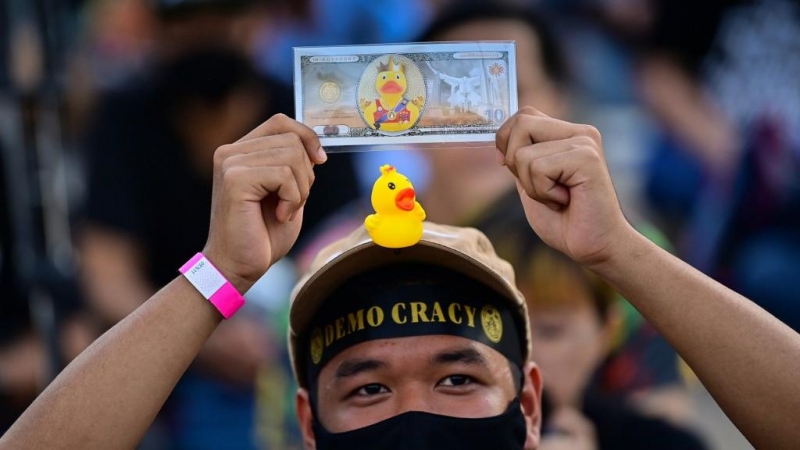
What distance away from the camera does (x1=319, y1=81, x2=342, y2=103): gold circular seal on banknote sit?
2316mm

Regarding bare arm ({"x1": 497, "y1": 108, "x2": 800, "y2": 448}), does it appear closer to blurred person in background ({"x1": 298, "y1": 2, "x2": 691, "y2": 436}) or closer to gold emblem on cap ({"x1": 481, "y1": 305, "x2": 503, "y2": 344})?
gold emblem on cap ({"x1": 481, "y1": 305, "x2": 503, "y2": 344})

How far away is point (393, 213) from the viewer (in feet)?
7.57

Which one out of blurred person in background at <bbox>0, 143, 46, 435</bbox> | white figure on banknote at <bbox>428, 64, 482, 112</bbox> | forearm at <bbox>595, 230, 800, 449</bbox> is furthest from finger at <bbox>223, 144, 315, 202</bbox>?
blurred person in background at <bbox>0, 143, 46, 435</bbox>

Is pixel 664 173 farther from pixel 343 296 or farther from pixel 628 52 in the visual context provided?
pixel 343 296

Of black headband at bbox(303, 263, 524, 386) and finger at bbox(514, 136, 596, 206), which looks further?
black headband at bbox(303, 263, 524, 386)

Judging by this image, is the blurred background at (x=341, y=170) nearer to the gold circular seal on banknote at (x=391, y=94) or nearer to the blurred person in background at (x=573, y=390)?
the blurred person in background at (x=573, y=390)

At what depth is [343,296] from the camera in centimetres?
260

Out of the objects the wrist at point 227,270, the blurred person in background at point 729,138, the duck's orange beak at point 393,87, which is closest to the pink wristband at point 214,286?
the wrist at point 227,270

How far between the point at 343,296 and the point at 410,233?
1.22 ft

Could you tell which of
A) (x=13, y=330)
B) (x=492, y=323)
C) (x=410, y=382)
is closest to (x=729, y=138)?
(x=492, y=323)

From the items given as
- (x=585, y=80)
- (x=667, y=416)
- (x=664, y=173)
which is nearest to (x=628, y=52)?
(x=585, y=80)

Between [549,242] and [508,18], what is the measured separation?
1695 millimetres

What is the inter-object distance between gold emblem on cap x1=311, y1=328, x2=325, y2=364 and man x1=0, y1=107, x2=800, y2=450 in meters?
0.28

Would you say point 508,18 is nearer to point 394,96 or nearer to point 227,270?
point 394,96
